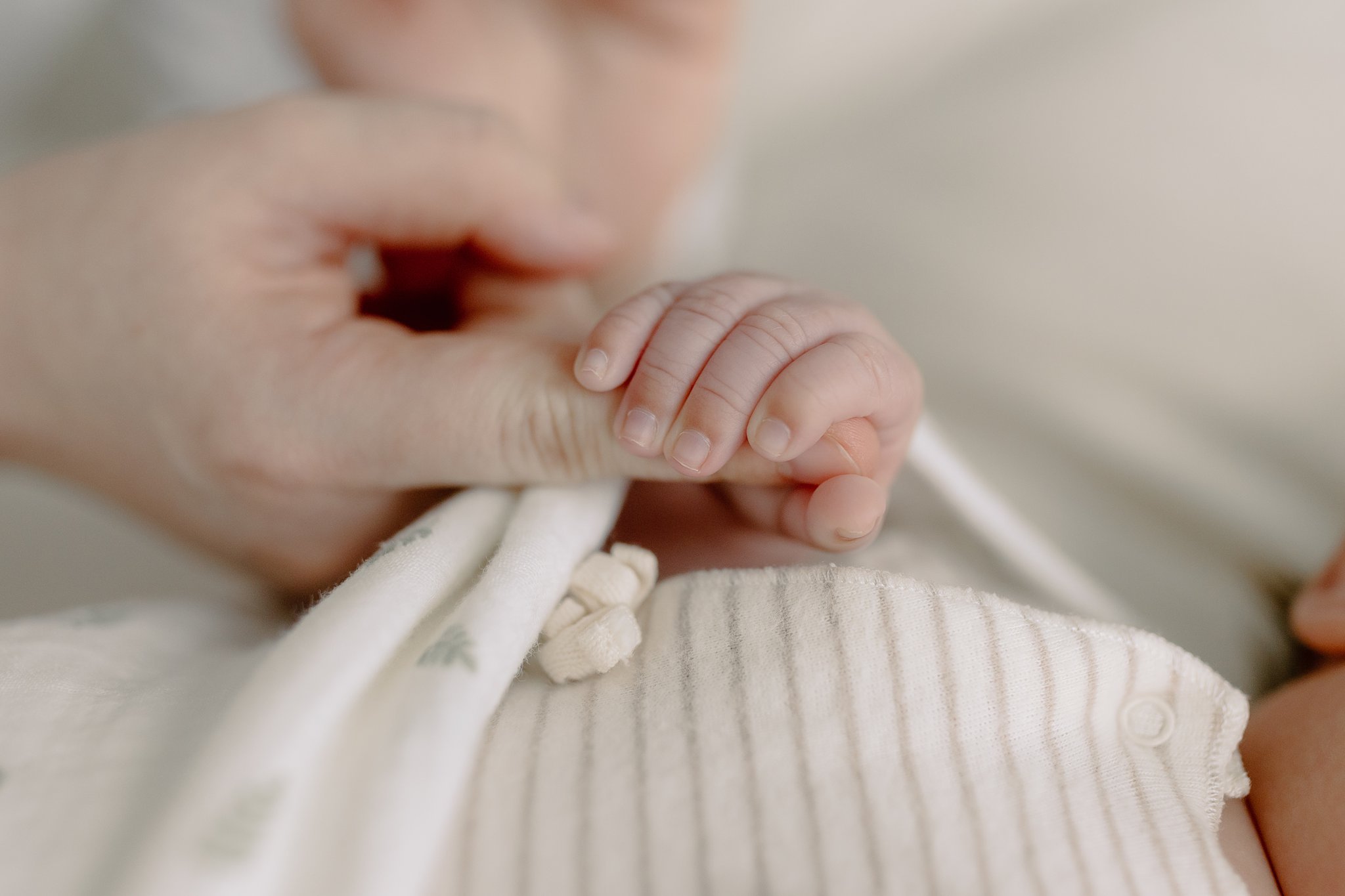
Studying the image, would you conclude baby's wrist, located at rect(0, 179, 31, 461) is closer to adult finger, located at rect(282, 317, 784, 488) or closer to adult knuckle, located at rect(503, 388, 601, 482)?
adult finger, located at rect(282, 317, 784, 488)

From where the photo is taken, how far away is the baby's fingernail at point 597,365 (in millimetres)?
414

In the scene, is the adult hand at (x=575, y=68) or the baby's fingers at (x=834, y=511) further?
the adult hand at (x=575, y=68)

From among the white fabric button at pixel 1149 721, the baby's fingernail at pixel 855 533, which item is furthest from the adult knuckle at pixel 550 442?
the white fabric button at pixel 1149 721

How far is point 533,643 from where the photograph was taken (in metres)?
0.42

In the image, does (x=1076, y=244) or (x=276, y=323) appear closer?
(x=276, y=323)

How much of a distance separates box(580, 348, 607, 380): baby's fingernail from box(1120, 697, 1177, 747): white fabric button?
26cm

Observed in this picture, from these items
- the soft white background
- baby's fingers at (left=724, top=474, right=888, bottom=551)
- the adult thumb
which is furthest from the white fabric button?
the adult thumb

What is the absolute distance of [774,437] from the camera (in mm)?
374

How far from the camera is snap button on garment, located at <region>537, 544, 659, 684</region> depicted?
0.40 metres

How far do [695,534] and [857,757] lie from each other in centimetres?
19

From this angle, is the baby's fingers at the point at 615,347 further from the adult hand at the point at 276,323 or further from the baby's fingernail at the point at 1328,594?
the baby's fingernail at the point at 1328,594

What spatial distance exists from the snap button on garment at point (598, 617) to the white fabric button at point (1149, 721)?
210mm

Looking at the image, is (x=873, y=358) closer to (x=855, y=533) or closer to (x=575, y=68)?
(x=855, y=533)

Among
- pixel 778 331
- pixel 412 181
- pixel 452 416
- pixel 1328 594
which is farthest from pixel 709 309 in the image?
pixel 1328 594
